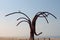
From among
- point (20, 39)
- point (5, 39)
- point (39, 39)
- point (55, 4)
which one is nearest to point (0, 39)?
point (5, 39)

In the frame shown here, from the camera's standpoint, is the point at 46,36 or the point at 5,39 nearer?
the point at 46,36

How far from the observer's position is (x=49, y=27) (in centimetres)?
157

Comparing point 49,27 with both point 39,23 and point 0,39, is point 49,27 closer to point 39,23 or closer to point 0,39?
point 39,23

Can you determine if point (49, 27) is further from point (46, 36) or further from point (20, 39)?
point (20, 39)

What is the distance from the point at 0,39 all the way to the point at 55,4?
743mm

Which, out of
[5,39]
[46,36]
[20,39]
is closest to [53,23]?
[46,36]

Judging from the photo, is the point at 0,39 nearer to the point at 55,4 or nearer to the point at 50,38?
the point at 50,38

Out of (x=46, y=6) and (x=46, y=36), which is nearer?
(x=46, y=36)

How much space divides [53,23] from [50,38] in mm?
180

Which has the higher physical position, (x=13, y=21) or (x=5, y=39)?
(x=13, y=21)

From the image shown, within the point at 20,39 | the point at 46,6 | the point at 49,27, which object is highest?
the point at 46,6

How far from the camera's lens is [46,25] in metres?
1.57

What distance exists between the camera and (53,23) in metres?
1.58

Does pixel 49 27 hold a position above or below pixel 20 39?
above
